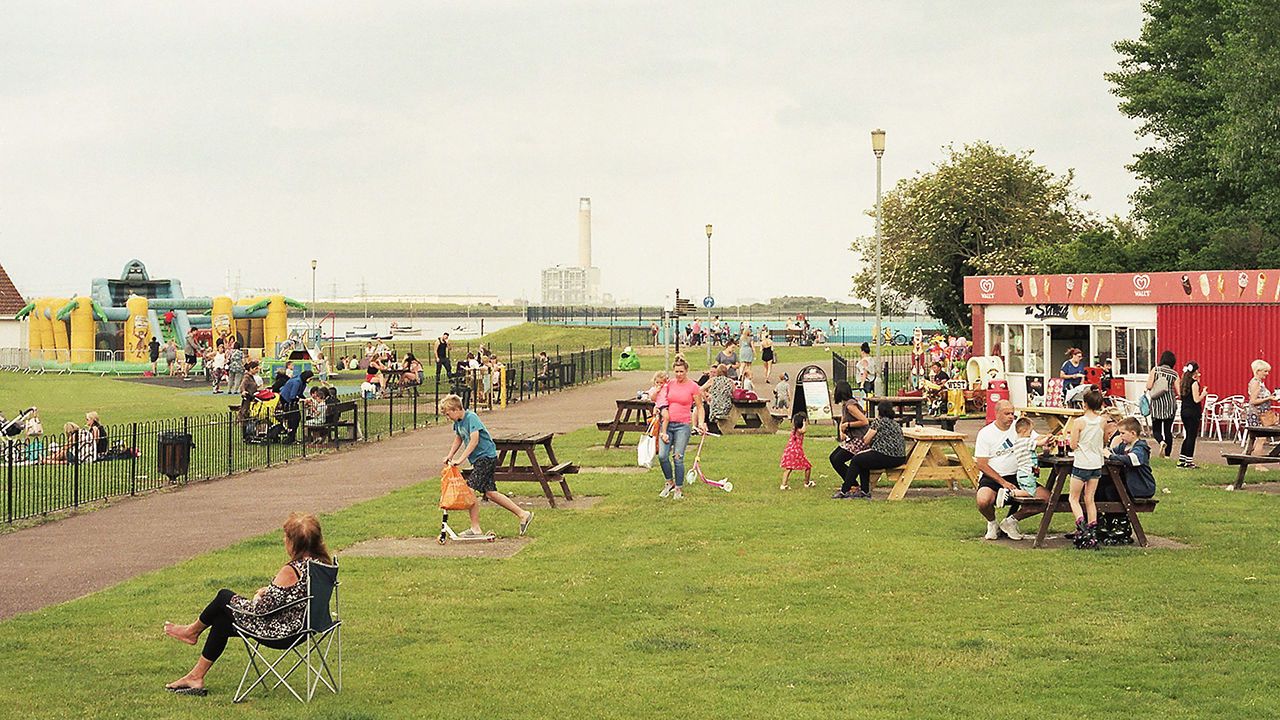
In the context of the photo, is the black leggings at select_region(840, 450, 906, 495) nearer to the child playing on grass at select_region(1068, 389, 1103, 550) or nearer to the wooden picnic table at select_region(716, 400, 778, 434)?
the child playing on grass at select_region(1068, 389, 1103, 550)

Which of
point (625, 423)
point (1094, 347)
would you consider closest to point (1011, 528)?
point (625, 423)

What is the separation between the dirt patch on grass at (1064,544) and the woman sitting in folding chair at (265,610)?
7.57 meters

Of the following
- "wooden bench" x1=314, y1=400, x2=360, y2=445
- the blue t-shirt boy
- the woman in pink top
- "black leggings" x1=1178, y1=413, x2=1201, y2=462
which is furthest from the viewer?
"wooden bench" x1=314, y1=400, x2=360, y2=445

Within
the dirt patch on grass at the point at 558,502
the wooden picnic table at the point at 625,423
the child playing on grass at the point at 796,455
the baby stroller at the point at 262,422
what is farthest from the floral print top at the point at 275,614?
the baby stroller at the point at 262,422

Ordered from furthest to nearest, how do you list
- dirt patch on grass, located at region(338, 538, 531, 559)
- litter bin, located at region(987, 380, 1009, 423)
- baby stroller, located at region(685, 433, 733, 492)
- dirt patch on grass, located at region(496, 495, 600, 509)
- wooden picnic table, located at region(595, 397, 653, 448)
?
litter bin, located at region(987, 380, 1009, 423), wooden picnic table, located at region(595, 397, 653, 448), baby stroller, located at region(685, 433, 733, 492), dirt patch on grass, located at region(496, 495, 600, 509), dirt patch on grass, located at region(338, 538, 531, 559)

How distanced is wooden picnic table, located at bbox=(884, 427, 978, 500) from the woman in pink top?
102 inches

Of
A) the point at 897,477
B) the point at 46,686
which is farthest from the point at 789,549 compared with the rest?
the point at 46,686

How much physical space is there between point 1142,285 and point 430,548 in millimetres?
19738

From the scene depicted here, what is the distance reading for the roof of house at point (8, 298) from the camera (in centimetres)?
7525

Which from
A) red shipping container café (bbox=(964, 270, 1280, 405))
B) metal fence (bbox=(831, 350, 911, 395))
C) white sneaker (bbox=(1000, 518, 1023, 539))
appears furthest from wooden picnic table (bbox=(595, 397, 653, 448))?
white sneaker (bbox=(1000, 518, 1023, 539))

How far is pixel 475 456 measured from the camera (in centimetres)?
1539

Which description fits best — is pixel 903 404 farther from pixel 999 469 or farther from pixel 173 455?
pixel 173 455

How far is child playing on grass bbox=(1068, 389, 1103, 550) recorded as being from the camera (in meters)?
13.5

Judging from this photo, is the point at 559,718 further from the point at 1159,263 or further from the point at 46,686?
the point at 1159,263
